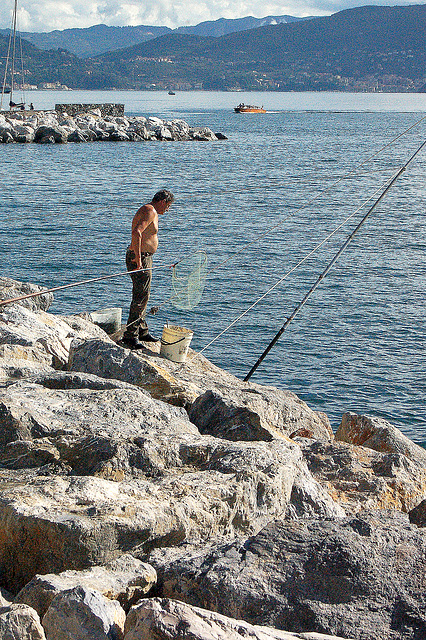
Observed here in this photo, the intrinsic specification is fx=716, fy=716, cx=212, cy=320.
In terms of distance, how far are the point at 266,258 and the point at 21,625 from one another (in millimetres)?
17289

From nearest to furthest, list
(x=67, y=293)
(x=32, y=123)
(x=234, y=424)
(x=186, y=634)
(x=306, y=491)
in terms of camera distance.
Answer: (x=186, y=634)
(x=306, y=491)
(x=234, y=424)
(x=67, y=293)
(x=32, y=123)

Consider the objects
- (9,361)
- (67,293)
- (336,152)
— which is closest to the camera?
(9,361)

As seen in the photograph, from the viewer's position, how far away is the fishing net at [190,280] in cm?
904

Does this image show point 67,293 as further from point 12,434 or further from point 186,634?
point 186,634

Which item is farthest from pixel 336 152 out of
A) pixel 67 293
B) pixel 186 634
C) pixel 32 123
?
pixel 186 634

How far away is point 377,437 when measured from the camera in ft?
22.1

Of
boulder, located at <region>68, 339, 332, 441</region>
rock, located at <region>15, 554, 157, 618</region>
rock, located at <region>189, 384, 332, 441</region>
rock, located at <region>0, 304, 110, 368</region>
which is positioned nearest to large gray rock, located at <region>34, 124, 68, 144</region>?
rock, located at <region>0, 304, 110, 368</region>

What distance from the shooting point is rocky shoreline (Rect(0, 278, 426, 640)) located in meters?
2.96

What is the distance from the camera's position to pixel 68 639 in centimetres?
276

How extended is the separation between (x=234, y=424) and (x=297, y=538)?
1907mm

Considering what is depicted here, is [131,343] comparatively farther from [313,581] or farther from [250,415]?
[313,581]

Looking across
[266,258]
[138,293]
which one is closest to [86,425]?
[138,293]

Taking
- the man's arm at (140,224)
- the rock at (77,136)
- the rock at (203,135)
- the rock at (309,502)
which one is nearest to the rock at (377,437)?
the rock at (309,502)

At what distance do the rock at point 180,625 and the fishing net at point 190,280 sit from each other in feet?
20.2
